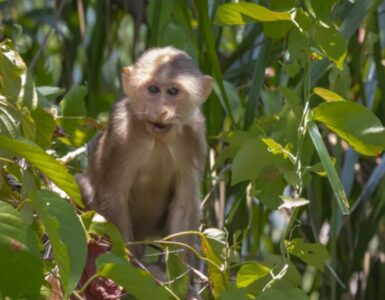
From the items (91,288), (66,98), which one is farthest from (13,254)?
(66,98)

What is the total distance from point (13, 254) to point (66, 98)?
2072 millimetres

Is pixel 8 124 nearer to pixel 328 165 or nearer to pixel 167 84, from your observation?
pixel 328 165

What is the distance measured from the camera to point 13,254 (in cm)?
322

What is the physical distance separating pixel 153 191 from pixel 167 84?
1.97 feet

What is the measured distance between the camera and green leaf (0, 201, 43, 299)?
3.21 meters

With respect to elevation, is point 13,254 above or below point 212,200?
above

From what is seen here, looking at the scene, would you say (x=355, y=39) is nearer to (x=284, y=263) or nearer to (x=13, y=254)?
(x=284, y=263)

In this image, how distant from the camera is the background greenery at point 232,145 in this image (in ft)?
11.3

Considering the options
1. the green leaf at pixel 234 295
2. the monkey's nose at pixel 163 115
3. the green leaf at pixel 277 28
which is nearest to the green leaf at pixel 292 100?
the green leaf at pixel 277 28

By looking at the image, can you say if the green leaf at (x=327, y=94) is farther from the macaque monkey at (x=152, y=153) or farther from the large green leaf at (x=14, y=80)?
the macaque monkey at (x=152, y=153)

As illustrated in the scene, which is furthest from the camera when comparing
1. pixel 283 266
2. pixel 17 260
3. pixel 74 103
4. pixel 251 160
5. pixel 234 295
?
pixel 74 103

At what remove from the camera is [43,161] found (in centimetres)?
342

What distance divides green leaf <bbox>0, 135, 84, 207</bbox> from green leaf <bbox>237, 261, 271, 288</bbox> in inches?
23.3

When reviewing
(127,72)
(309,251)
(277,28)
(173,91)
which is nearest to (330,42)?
(277,28)
